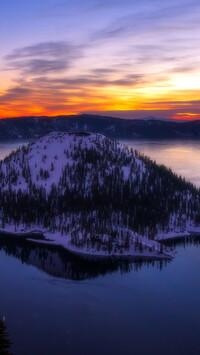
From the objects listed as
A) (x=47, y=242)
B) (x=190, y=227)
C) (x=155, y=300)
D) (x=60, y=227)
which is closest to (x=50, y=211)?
(x=60, y=227)

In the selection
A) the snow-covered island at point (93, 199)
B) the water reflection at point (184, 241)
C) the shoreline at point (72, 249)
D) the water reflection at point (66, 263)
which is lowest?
the water reflection at point (66, 263)

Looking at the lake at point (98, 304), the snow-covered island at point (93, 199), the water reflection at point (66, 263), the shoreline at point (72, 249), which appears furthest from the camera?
the snow-covered island at point (93, 199)

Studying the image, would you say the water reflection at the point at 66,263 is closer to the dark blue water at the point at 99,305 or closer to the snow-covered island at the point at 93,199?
the dark blue water at the point at 99,305

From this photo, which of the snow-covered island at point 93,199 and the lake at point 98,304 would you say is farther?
the snow-covered island at point 93,199

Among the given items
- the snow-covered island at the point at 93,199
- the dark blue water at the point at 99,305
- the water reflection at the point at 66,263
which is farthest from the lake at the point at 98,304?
the snow-covered island at the point at 93,199

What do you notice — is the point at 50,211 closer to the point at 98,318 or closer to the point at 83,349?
the point at 98,318

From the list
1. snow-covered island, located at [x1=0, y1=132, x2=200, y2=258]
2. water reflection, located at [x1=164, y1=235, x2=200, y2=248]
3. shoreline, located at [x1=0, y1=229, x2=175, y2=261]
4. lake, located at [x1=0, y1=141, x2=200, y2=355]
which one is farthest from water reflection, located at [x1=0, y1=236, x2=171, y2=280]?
water reflection, located at [x1=164, y1=235, x2=200, y2=248]

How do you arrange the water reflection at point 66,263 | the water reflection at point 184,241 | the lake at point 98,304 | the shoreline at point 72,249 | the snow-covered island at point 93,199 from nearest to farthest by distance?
the lake at point 98,304 → the water reflection at point 66,263 → the shoreline at point 72,249 → the snow-covered island at point 93,199 → the water reflection at point 184,241

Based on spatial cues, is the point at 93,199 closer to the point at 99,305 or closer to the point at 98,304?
the point at 98,304
